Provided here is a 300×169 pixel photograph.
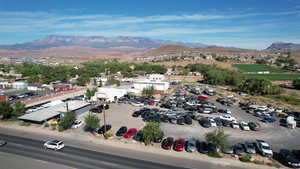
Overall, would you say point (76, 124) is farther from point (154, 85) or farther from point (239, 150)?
point (154, 85)

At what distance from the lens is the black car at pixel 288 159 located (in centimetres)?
2057

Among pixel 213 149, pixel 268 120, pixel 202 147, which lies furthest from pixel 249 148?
pixel 268 120

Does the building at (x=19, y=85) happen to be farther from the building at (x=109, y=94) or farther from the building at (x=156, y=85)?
the building at (x=156, y=85)

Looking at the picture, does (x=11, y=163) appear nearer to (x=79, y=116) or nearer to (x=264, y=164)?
(x=79, y=116)

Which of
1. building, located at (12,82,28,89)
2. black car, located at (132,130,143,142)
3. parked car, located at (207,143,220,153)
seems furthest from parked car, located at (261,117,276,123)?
building, located at (12,82,28,89)

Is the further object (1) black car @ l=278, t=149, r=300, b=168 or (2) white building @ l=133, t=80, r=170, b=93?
(2) white building @ l=133, t=80, r=170, b=93

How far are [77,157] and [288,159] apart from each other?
25.2 metres

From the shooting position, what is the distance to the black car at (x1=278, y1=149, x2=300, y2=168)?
2057cm

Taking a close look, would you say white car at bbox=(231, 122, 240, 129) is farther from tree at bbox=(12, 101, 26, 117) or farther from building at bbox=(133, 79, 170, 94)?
tree at bbox=(12, 101, 26, 117)

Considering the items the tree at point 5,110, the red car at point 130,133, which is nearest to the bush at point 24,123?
the tree at point 5,110

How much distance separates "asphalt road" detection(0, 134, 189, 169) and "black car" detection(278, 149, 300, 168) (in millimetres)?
13243

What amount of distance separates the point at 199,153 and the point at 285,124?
71.6ft

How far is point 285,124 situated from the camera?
33906mm

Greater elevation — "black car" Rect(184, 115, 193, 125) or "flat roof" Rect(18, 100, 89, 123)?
"flat roof" Rect(18, 100, 89, 123)
